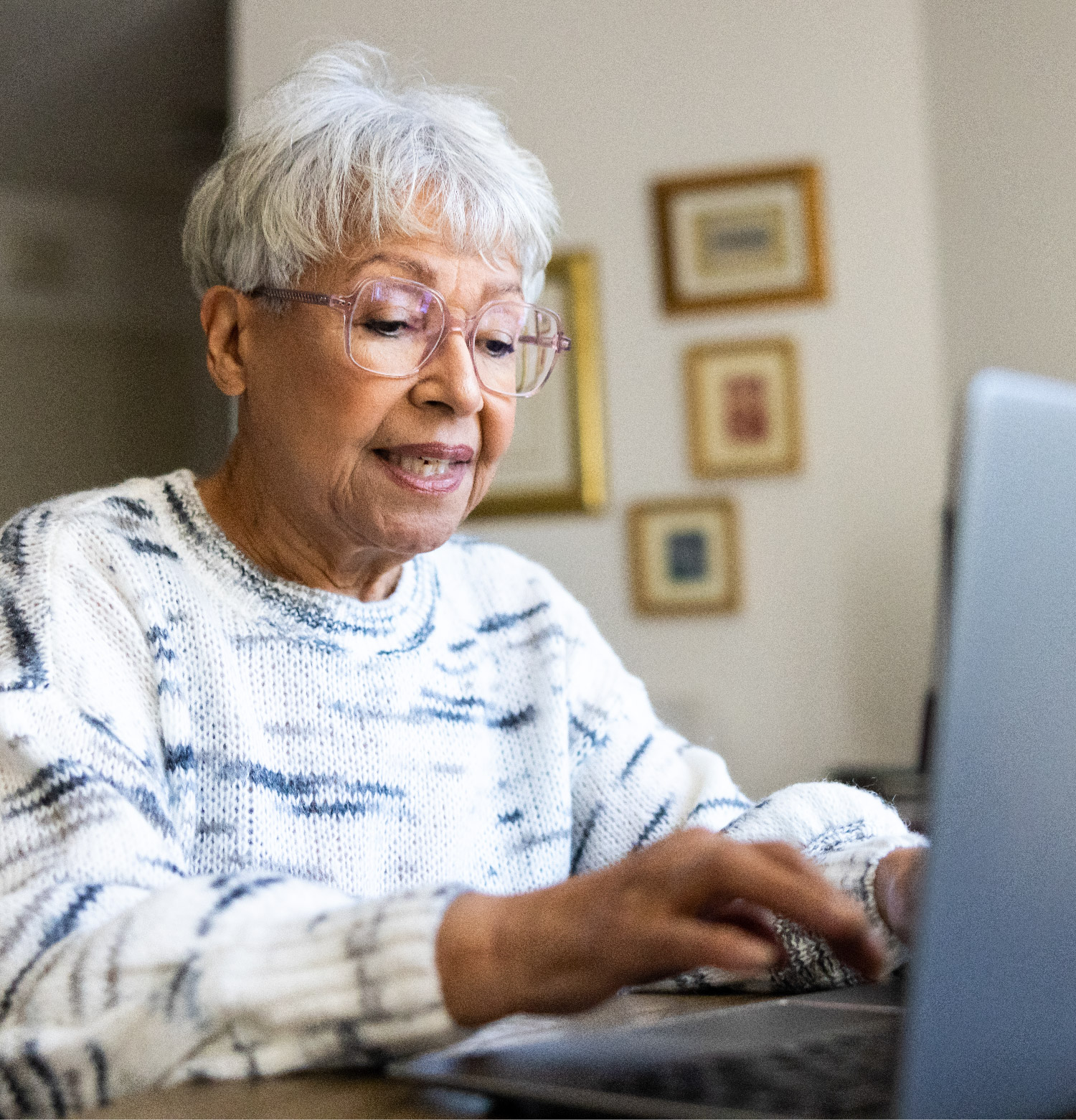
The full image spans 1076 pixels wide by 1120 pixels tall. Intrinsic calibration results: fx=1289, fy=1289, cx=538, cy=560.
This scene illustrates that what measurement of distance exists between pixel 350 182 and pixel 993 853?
86 centimetres

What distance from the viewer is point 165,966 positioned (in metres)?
0.65

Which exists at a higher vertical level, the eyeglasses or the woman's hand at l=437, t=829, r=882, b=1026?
the eyeglasses

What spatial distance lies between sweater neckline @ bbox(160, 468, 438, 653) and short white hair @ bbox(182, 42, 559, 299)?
21 centimetres

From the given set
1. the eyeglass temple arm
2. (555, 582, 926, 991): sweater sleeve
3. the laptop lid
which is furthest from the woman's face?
the laptop lid

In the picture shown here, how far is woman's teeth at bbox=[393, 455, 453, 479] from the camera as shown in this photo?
1.14m

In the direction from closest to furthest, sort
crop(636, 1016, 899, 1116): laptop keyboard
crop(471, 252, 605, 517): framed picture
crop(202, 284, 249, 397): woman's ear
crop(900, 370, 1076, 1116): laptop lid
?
crop(900, 370, 1076, 1116): laptop lid, crop(636, 1016, 899, 1116): laptop keyboard, crop(202, 284, 249, 397): woman's ear, crop(471, 252, 605, 517): framed picture

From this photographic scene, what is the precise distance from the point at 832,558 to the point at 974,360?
0.57 m

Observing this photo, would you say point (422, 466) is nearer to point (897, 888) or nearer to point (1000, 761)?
point (897, 888)

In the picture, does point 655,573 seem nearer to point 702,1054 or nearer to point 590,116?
point 590,116

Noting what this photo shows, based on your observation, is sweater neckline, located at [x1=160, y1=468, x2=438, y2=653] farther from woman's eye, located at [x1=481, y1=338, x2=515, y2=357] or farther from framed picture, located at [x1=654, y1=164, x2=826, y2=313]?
framed picture, located at [x1=654, y1=164, x2=826, y2=313]

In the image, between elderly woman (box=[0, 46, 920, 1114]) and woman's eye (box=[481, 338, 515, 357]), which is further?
woman's eye (box=[481, 338, 515, 357])

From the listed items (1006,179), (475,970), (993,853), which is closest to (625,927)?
(475,970)

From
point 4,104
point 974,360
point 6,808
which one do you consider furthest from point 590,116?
point 6,808

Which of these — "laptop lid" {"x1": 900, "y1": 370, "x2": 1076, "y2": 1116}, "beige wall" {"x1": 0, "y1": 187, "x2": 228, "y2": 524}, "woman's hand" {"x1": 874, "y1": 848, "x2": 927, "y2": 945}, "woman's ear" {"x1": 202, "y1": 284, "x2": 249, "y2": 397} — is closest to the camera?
"laptop lid" {"x1": 900, "y1": 370, "x2": 1076, "y2": 1116}
